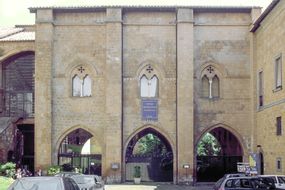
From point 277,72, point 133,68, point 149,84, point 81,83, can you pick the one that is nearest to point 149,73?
point 149,84

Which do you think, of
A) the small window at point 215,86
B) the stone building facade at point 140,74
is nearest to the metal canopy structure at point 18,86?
the stone building facade at point 140,74

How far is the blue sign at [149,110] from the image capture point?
38.3m

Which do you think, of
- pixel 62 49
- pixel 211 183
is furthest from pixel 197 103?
pixel 62 49

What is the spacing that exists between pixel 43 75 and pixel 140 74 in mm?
6310

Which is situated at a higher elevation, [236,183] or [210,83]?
[210,83]

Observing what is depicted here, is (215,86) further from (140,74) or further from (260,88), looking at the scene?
(140,74)

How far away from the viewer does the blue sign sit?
38.3 m

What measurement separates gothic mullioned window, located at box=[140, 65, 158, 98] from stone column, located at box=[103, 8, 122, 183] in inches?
66.2

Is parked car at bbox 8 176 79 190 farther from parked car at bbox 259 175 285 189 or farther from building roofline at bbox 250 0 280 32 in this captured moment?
building roofline at bbox 250 0 280 32

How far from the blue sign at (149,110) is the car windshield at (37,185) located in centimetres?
2397

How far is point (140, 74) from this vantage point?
127 ft

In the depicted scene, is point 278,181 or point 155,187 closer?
point 278,181

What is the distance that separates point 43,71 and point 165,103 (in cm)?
820

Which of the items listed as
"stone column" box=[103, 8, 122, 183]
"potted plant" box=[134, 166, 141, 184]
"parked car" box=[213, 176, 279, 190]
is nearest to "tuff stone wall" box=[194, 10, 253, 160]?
"potted plant" box=[134, 166, 141, 184]
